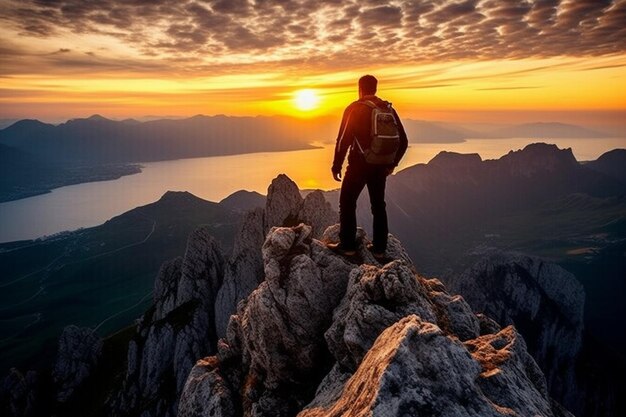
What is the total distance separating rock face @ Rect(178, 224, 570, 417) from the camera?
720 centimetres

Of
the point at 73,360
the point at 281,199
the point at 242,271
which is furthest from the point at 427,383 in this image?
the point at 73,360

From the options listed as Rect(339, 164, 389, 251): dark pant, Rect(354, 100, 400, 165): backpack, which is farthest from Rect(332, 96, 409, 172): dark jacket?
Rect(339, 164, 389, 251): dark pant

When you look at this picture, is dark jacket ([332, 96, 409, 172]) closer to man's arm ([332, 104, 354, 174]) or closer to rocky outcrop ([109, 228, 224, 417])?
man's arm ([332, 104, 354, 174])

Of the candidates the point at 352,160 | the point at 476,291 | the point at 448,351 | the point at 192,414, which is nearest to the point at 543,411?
the point at 448,351

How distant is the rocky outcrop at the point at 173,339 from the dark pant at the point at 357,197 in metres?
54.5

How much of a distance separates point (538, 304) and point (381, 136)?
166 m

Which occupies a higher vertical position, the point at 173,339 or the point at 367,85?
the point at 367,85

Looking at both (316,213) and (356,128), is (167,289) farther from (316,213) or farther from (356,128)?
(356,128)

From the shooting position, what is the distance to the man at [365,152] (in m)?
13.3

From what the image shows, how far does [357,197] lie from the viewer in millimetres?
13992

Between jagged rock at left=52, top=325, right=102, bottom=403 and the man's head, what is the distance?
4016 inches

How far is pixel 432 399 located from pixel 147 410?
66.1 m

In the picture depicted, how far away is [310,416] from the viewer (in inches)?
389

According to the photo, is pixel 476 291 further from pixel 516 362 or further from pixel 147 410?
pixel 516 362
